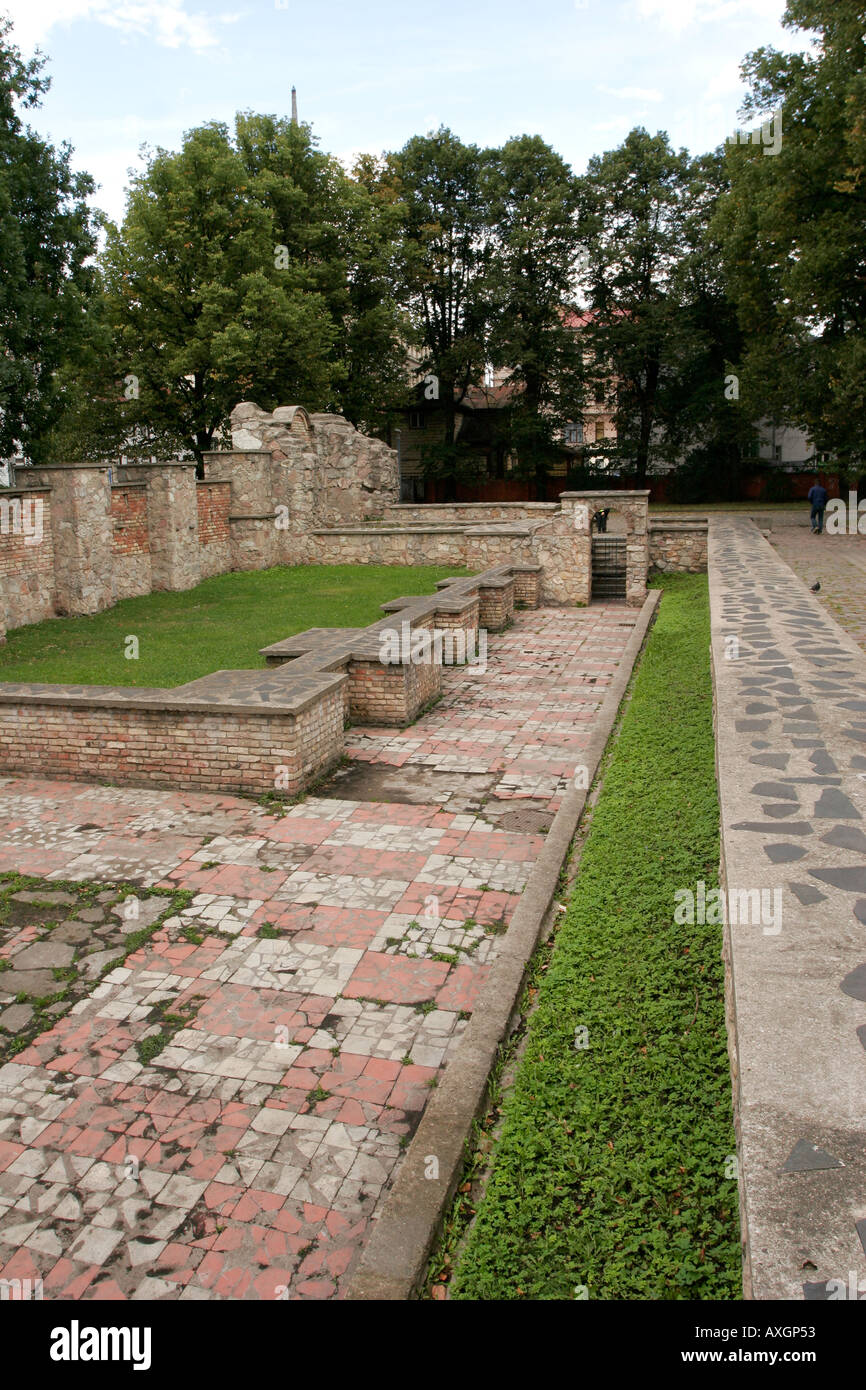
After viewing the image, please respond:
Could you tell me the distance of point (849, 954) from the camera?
3.41 m

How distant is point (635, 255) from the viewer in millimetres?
31750

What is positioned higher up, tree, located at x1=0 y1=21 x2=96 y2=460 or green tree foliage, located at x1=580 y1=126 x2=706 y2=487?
green tree foliage, located at x1=580 y1=126 x2=706 y2=487

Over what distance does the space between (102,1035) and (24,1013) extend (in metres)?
0.45

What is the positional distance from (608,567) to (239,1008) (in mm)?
12985

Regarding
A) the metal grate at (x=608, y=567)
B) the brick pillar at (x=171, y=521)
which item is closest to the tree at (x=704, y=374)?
the metal grate at (x=608, y=567)

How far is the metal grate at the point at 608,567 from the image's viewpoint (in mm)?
16250

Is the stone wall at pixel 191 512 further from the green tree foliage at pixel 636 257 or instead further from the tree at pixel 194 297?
the green tree foliage at pixel 636 257

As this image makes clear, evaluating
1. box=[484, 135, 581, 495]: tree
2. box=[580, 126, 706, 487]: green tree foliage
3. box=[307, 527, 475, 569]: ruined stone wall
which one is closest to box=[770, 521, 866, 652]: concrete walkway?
box=[307, 527, 475, 569]: ruined stone wall

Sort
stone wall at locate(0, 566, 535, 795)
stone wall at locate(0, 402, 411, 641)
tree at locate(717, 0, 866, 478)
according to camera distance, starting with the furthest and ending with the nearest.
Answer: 1. tree at locate(717, 0, 866, 478)
2. stone wall at locate(0, 402, 411, 641)
3. stone wall at locate(0, 566, 535, 795)

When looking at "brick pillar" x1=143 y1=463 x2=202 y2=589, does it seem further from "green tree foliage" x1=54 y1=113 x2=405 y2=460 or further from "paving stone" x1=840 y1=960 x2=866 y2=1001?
"paving stone" x1=840 y1=960 x2=866 y2=1001

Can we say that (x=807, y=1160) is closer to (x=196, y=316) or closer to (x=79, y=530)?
(x=79, y=530)

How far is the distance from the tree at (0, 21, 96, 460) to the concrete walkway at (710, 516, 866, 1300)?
11.5 metres

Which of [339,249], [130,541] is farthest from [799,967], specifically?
[339,249]

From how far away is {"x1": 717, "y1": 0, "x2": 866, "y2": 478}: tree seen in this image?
19.4 m
